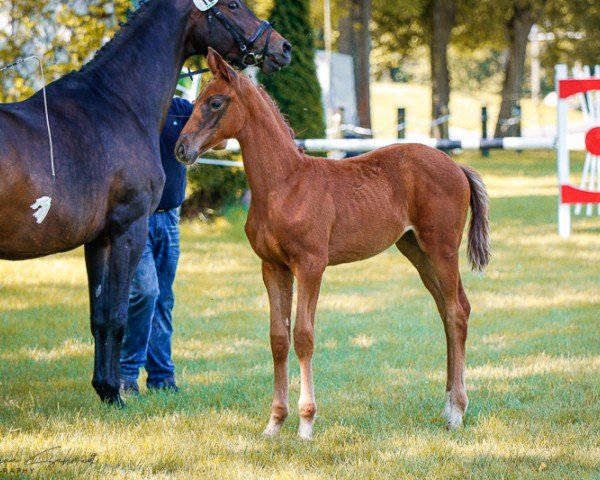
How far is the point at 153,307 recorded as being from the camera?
19.4 ft

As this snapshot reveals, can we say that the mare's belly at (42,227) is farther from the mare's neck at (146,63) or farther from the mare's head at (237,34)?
the mare's head at (237,34)

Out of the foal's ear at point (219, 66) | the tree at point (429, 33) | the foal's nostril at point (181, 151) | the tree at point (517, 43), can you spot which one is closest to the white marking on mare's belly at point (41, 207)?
the foal's nostril at point (181, 151)

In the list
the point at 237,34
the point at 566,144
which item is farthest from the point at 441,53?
the point at 237,34

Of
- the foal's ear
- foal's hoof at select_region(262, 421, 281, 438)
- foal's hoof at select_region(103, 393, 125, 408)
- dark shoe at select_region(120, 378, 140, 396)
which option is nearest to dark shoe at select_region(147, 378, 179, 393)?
dark shoe at select_region(120, 378, 140, 396)

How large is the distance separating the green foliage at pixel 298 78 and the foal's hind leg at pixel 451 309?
898 centimetres

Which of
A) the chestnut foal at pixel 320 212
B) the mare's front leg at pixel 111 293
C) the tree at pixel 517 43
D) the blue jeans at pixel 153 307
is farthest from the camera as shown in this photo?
the tree at pixel 517 43

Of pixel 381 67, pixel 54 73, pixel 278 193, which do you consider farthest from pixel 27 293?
pixel 381 67

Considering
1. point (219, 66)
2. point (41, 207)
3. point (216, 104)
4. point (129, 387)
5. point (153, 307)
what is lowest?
point (129, 387)

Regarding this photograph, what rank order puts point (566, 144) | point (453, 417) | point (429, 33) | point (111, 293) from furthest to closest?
1. point (429, 33)
2. point (566, 144)
3. point (111, 293)
4. point (453, 417)

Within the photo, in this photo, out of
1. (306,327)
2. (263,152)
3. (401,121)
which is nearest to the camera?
(306,327)

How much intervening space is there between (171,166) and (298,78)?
28.9ft

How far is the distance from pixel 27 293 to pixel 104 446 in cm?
520

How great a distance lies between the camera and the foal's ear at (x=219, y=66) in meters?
4.71

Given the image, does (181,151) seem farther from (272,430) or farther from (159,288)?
(159,288)
